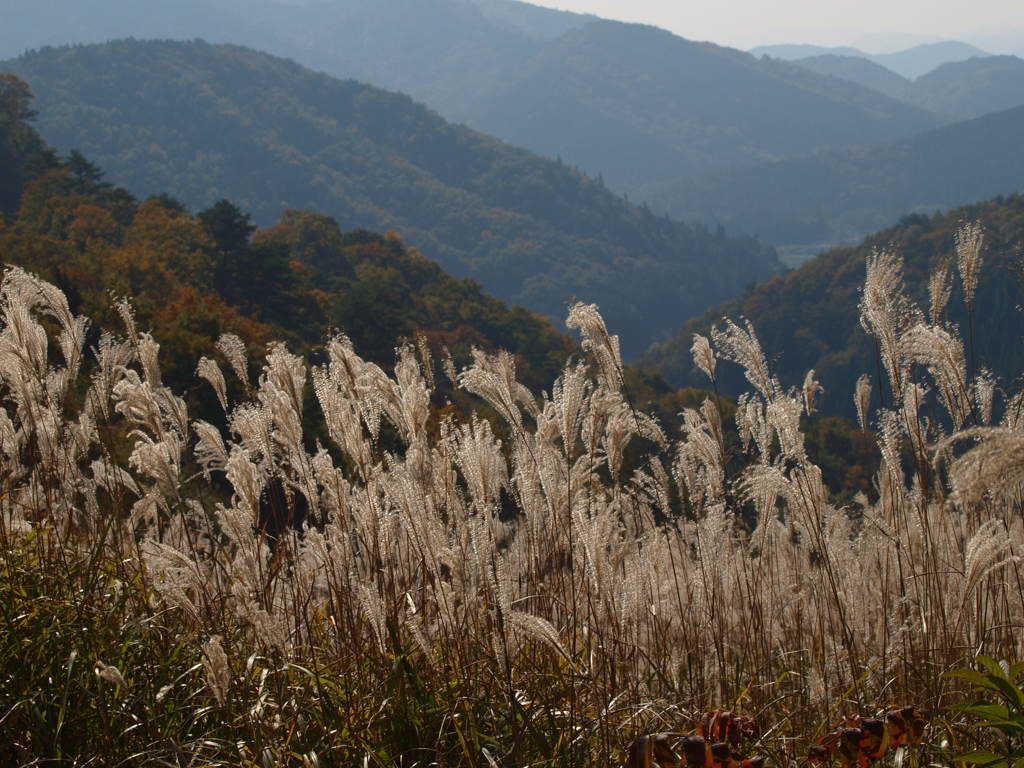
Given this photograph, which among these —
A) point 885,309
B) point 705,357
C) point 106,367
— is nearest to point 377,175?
point 106,367

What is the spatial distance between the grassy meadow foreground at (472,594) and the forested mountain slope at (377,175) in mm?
136586

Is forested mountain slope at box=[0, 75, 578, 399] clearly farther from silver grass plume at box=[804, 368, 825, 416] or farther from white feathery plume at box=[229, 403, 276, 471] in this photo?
silver grass plume at box=[804, 368, 825, 416]

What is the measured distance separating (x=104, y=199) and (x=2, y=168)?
27.0 ft

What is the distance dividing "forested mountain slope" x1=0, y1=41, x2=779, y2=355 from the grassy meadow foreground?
136586 millimetres

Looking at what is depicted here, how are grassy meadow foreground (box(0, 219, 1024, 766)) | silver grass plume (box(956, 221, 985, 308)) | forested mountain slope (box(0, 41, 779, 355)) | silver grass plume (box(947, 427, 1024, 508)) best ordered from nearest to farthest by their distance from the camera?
silver grass plume (box(947, 427, 1024, 508)) < grassy meadow foreground (box(0, 219, 1024, 766)) < silver grass plume (box(956, 221, 985, 308)) < forested mountain slope (box(0, 41, 779, 355))

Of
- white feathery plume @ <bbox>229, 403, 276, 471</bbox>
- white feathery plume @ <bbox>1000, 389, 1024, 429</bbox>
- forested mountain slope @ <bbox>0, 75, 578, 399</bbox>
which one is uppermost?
white feathery plume @ <bbox>1000, 389, 1024, 429</bbox>

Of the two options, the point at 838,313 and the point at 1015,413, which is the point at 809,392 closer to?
the point at 1015,413

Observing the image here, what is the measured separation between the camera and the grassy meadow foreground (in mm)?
1999

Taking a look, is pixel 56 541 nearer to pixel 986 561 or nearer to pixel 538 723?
pixel 538 723

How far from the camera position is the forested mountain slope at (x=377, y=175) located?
142875 millimetres

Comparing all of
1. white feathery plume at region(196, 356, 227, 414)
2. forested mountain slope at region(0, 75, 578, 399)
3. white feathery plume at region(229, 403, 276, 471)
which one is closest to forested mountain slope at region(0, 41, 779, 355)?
forested mountain slope at region(0, 75, 578, 399)

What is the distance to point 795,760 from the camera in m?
1.97

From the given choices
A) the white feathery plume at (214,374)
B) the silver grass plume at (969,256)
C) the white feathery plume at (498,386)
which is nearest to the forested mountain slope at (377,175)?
the silver grass plume at (969,256)

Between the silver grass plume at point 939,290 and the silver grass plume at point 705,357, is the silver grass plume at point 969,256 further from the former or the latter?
the silver grass plume at point 705,357
